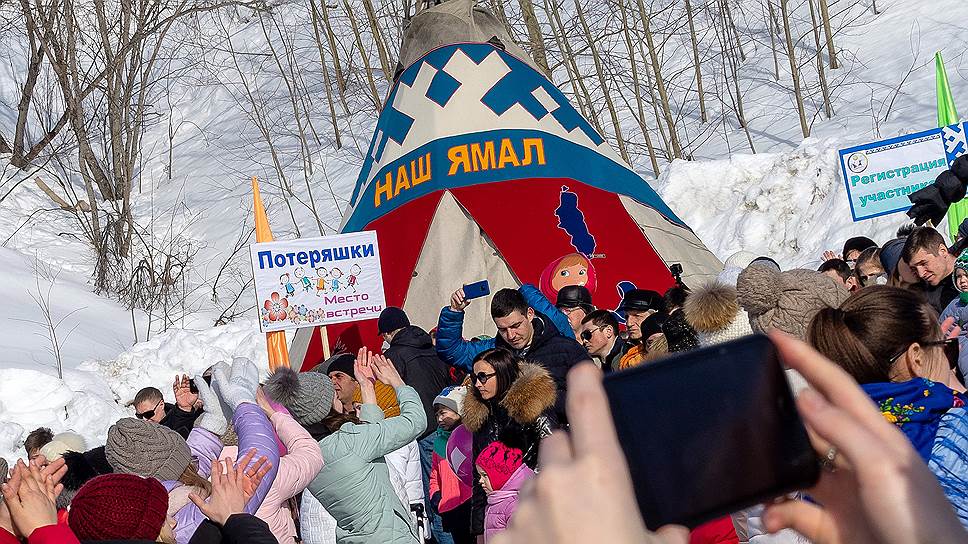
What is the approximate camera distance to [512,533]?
729mm

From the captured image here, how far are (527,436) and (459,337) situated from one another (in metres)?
2.05

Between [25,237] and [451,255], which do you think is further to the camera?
[25,237]

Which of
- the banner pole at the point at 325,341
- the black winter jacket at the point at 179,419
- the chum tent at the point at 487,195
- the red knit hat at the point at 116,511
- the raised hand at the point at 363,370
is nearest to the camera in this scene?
the red knit hat at the point at 116,511

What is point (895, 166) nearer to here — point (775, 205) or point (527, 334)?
point (775, 205)

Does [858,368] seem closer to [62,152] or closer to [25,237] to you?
[25,237]

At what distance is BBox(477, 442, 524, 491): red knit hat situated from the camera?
150 inches

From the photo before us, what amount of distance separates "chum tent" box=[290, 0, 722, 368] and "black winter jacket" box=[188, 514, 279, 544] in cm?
553

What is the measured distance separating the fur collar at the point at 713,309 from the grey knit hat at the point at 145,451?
189 cm

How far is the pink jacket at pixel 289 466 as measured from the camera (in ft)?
12.4

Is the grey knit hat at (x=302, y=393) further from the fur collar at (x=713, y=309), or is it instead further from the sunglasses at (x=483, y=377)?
the fur collar at (x=713, y=309)

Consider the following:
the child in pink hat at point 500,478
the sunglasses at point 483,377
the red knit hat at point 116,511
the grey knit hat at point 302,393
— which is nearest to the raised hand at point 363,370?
the grey knit hat at point 302,393

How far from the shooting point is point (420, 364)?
19.5 ft

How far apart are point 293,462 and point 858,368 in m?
2.08

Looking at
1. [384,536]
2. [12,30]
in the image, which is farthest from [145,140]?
[384,536]
